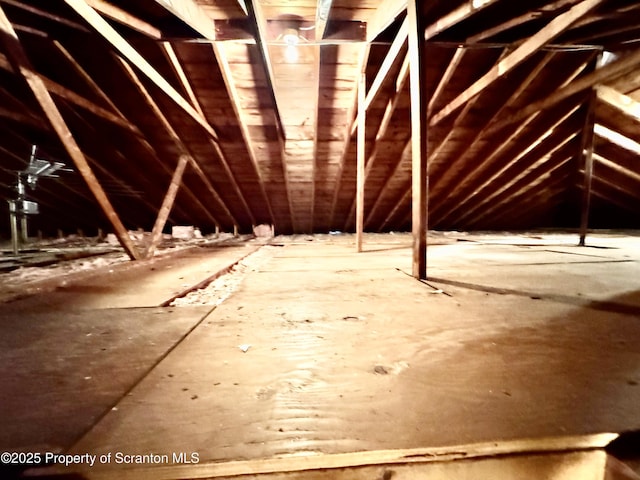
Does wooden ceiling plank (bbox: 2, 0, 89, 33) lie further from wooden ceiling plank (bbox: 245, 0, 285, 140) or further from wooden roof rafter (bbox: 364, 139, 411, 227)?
wooden roof rafter (bbox: 364, 139, 411, 227)

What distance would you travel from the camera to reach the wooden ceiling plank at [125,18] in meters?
2.55

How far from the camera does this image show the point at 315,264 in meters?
3.06

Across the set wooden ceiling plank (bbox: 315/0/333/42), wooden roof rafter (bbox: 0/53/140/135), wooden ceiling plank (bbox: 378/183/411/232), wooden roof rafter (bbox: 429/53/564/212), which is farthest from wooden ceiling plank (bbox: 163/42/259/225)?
wooden roof rafter (bbox: 429/53/564/212)

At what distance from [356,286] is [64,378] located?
1.49m

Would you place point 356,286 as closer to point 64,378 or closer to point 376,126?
point 64,378

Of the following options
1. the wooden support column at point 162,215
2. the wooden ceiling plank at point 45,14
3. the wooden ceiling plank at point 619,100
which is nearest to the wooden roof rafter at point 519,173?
the wooden ceiling plank at point 619,100

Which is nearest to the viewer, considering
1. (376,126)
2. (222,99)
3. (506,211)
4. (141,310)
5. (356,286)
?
(141,310)

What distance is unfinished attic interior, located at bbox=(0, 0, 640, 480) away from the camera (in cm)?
69

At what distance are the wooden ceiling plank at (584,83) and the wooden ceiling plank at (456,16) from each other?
64.1 inches

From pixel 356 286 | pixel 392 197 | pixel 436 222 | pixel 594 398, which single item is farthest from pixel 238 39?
pixel 436 222

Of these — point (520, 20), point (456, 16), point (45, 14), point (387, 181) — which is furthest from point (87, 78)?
point (387, 181)

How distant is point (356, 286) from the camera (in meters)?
2.08

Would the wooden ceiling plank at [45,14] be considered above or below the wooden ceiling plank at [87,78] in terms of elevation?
above

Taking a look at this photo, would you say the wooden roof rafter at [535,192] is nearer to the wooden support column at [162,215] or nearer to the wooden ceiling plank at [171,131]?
the wooden ceiling plank at [171,131]
